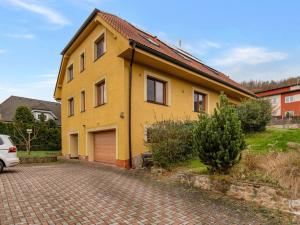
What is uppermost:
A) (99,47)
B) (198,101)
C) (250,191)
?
(99,47)

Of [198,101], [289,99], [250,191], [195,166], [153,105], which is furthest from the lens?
[289,99]

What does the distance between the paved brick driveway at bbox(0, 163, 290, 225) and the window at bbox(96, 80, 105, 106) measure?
6412 millimetres

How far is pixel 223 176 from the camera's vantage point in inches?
239

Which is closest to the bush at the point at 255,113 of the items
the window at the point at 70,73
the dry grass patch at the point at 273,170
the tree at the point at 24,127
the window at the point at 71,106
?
the dry grass patch at the point at 273,170

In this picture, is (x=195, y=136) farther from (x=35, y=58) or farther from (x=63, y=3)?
(x=35, y=58)

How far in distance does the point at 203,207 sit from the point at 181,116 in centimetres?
872

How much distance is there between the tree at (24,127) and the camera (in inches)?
775

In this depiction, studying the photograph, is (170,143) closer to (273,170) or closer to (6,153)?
(273,170)

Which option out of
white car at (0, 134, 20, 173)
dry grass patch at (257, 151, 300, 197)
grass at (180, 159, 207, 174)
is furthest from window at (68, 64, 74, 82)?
dry grass patch at (257, 151, 300, 197)

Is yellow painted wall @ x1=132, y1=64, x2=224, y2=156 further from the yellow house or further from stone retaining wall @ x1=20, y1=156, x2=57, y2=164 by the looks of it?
stone retaining wall @ x1=20, y1=156, x2=57, y2=164

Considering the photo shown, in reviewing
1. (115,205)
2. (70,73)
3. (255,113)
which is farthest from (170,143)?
(70,73)

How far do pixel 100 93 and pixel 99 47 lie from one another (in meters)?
2.92

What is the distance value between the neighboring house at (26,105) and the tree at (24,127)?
5.08m

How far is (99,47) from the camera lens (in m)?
13.5
